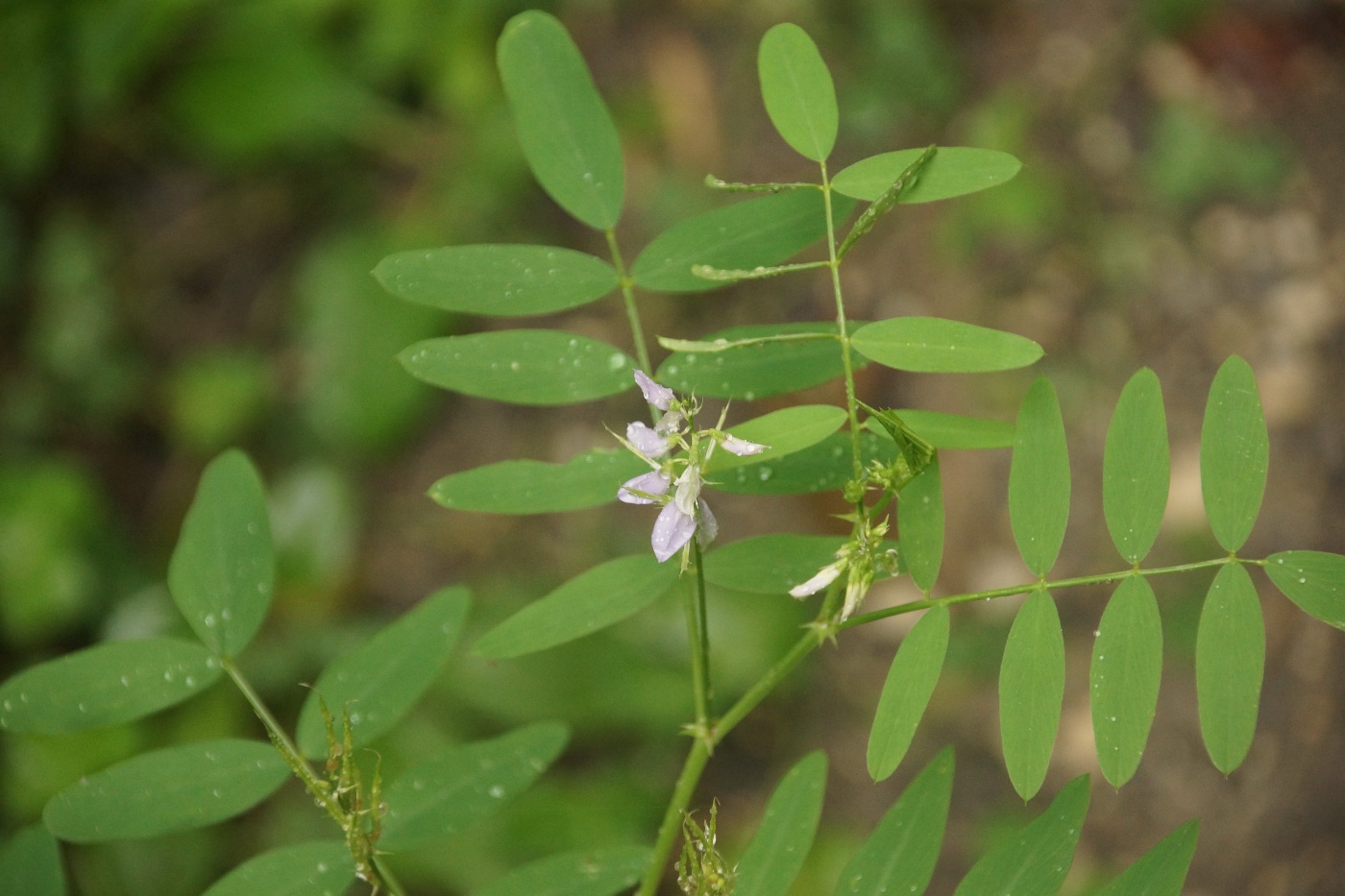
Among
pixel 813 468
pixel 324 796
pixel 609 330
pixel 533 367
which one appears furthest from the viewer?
pixel 609 330

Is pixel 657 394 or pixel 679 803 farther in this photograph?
pixel 679 803

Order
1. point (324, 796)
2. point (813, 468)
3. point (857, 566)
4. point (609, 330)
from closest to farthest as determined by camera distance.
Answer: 1. point (857, 566)
2. point (324, 796)
3. point (813, 468)
4. point (609, 330)

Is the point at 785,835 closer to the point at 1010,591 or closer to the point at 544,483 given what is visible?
the point at 1010,591

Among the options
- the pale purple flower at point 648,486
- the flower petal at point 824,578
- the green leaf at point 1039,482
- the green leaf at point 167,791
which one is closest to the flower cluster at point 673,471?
the pale purple flower at point 648,486

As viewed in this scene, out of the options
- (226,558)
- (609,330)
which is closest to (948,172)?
(226,558)

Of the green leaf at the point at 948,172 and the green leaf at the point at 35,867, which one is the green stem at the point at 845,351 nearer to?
the green leaf at the point at 948,172

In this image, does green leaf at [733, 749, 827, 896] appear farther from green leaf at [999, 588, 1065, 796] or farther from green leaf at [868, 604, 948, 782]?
green leaf at [999, 588, 1065, 796]

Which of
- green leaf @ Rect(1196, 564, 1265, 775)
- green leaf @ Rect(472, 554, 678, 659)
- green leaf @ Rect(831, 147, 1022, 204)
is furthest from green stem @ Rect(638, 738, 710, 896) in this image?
green leaf @ Rect(831, 147, 1022, 204)

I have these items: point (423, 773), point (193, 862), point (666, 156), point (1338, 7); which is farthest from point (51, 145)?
point (1338, 7)
